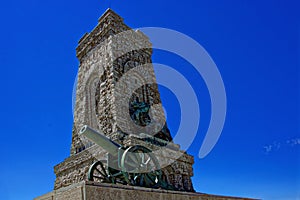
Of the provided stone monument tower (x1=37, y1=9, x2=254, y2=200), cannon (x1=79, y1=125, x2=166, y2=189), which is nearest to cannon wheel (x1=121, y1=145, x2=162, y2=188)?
cannon (x1=79, y1=125, x2=166, y2=189)

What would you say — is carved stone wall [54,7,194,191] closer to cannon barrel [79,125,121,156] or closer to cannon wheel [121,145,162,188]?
cannon barrel [79,125,121,156]

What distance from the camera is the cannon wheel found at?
20.4 feet

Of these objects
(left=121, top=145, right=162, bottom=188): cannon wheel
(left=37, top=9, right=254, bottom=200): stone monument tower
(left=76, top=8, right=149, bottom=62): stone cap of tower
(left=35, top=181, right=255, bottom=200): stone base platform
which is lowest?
(left=35, top=181, right=255, bottom=200): stone base platform

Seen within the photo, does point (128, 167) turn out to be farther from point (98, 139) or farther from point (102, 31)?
point (102, 31)

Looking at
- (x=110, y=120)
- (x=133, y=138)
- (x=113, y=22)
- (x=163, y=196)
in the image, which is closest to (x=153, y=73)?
(x=113, y=22)

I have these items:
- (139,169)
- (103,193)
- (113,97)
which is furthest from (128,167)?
(113,97)

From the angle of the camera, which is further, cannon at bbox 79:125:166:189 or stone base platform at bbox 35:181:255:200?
cannon at bbox 79:125:166:189

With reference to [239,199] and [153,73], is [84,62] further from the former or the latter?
[239,199]

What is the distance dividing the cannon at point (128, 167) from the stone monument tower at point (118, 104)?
1.65 m

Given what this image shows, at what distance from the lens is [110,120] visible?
32.3 ft

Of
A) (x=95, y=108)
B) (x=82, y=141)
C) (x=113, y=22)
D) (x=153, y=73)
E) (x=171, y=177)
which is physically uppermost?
(x=113, y=22)

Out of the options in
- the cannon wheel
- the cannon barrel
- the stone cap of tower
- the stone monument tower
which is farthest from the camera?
the stone cap of tower

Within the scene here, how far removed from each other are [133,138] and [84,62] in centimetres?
565

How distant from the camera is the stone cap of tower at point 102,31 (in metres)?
12.1
